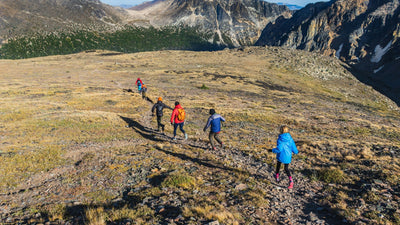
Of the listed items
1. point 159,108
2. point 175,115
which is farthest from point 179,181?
point 159,108

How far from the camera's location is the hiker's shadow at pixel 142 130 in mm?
16975

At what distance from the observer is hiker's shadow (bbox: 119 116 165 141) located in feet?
55.7

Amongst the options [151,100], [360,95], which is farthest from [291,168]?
[360,95]

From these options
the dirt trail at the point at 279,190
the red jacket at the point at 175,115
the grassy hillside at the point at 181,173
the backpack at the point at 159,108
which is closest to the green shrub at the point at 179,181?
the grassy hillside at the point at 181,173

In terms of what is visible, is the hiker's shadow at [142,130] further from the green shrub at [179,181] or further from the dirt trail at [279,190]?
the green shrub at [179,181]

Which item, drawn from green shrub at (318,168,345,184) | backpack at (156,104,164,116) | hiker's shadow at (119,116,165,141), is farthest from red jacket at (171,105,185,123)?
green shrub at (318,168,345,184)

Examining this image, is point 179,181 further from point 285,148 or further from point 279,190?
point 285,148

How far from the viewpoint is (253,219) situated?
6.71m

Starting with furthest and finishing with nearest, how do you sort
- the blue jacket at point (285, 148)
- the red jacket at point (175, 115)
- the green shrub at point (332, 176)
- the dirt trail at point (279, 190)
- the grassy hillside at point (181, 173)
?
the red jacket at point (175, 115), the green shrub at point (332, 176), the blue jacket at point (285, 148), the dirt trail at point (279, 190), the grassy hillside at point (181, 173)

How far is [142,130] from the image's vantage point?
18828 millimetres

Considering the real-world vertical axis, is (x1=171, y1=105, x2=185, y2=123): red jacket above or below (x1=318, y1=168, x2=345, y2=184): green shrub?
above

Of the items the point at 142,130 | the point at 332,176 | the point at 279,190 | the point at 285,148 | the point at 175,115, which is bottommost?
the point at 142,130

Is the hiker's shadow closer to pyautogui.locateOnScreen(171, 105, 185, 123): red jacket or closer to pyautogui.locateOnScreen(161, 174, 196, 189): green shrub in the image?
pyautogui.locateOnScreen(171, 105, 185, 123): red jacket

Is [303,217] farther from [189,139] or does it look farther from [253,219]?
[189,139]
